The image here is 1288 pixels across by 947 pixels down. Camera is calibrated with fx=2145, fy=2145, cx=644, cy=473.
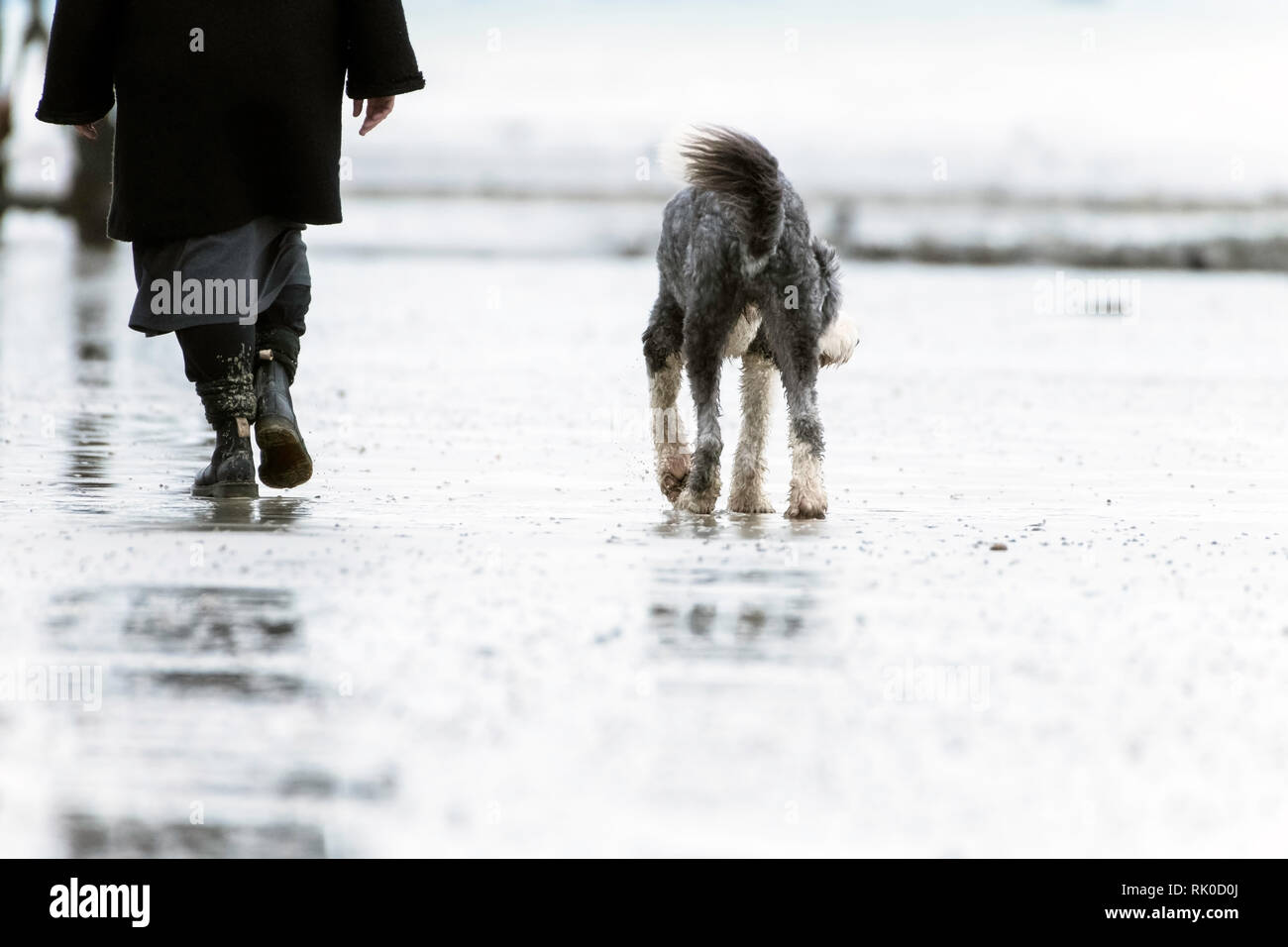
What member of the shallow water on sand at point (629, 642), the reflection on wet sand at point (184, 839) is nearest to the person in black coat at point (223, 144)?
the shallow water on sand at point (629, 642)

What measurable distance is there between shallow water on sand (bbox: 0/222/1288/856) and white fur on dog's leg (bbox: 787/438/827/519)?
14 cm

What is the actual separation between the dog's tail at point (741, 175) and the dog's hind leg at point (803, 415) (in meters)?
0.34

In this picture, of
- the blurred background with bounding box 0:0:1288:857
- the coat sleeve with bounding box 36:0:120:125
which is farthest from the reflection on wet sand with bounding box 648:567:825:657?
the coat sleeve with bounding box 36:0:120:125

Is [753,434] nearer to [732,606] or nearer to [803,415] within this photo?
[803,415]

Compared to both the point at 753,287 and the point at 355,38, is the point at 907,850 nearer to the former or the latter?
the point at 753,287

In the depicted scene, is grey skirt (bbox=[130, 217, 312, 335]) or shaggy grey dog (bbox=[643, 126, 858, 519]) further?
grey skirt (bbox=[130, 217, 312, 335])

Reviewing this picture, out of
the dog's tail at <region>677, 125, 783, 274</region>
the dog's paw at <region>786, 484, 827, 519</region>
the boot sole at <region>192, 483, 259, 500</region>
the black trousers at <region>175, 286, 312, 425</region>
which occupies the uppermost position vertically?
the dog's tail at <region>677, 125, 783, 274</region>

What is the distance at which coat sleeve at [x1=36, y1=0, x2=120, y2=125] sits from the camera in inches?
287

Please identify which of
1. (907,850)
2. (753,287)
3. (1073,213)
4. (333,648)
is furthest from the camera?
(1073,213)

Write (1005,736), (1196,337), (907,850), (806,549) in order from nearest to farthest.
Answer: (907,850) < (1005,736) < (806,549) < (1196,337)

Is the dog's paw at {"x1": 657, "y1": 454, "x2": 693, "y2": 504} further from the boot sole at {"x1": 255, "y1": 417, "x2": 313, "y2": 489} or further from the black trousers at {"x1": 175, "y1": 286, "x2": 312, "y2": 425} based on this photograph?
the black trousers at {"x1": 175, "y1": 286, "x2": 312, "y2": 425}

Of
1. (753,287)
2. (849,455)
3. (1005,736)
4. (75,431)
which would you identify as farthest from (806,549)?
(75,431)
